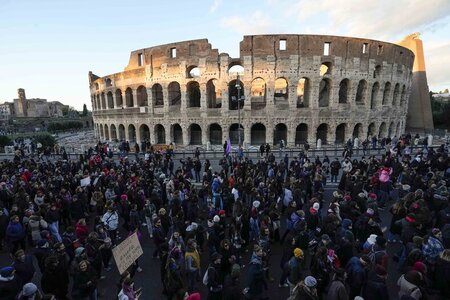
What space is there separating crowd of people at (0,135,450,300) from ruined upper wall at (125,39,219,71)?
20.8 meters

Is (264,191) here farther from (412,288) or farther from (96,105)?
(96,105)

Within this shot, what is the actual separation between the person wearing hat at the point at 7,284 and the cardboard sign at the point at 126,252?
1.91 m

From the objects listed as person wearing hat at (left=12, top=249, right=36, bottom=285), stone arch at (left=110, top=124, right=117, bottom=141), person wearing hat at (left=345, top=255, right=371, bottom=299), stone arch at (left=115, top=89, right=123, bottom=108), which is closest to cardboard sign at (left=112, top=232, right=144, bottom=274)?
person wearing hat at (left=12, top=249, right=36, bottom=285)

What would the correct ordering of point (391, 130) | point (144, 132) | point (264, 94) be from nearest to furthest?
1. point (264, 94)
2. point (144, 132)
3. point (391, 130)

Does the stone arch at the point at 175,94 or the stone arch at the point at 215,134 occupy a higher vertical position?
the stone arch at the point at 175,94

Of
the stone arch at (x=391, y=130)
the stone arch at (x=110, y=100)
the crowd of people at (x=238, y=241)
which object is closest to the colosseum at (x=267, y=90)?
the stone arch at (x=391, y=130)

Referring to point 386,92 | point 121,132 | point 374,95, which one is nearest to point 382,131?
point 374,95

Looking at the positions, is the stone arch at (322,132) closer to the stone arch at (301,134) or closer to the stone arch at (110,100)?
the stone arch at (301,134)

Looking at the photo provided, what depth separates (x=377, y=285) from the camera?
16.1 feet

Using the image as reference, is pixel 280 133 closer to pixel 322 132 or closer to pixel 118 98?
pixel 322 132

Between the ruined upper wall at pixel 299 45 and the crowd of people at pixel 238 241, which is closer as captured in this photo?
the crowd of people at pixel 238 241

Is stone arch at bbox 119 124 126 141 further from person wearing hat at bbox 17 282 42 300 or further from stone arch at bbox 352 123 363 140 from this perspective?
person wearing hat at bbox 17 282 42 300

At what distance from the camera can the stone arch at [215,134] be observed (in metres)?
32.7

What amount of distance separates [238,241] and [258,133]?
25.5 metres
